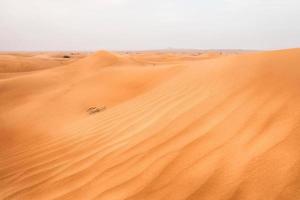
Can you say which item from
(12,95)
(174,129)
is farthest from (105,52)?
(174,129)

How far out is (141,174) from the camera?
7.13 ft

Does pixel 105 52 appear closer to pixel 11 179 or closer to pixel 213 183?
pixel 11 179

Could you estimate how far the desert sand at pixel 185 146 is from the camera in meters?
1.89

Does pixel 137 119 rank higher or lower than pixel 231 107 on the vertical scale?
lower

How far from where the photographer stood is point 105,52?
39.8ft

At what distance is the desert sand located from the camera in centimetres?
189

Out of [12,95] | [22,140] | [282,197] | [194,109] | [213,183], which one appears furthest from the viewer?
[12,95]

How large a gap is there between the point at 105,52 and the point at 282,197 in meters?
10.9

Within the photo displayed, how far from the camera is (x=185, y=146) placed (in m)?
2.33

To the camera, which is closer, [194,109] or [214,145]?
[214,145]

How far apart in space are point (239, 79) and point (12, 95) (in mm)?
5860

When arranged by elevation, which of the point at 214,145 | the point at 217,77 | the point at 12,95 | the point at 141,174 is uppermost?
the point at 217,77

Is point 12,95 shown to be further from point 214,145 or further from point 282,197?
point 282,197

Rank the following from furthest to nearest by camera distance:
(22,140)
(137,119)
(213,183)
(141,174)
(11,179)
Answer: (22,140), (137,119), (11,179), (141,174), (213,183)
